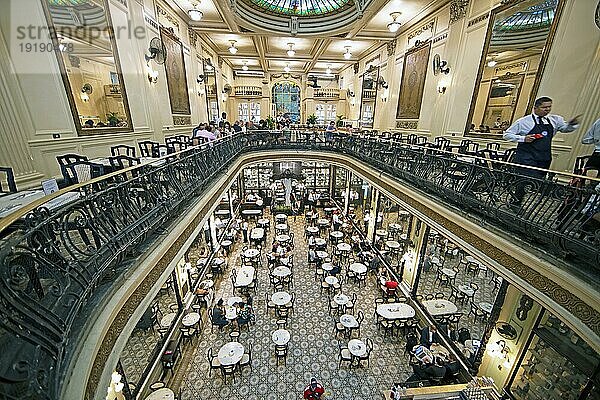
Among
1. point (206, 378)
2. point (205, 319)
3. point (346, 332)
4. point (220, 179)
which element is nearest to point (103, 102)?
point (220, 179)

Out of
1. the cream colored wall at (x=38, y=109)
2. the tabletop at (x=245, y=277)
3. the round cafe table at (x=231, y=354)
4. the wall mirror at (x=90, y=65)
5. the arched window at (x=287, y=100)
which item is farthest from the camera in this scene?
the arched window at (x=287, y=100)

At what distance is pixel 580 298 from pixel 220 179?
7.05 m

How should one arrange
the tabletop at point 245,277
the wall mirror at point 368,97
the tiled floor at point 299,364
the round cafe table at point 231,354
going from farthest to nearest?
the wall mirror at point 368,97, the tabletop at point 245,277, the round cafe table at point 231,354, the tiled floor at point 299,364

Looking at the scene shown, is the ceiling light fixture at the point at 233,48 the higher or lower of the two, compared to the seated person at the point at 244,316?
higher

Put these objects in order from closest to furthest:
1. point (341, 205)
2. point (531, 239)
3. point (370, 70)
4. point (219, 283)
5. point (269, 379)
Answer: point (531, 239) → point (269, 379) → point (219, 283) → point (370, 70) → point (341, 205)

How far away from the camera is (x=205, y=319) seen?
7.96 metres

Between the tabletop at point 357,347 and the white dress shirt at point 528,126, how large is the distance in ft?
17.7

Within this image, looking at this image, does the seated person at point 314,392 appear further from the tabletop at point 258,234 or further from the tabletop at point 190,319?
the tabletop at point 258,234

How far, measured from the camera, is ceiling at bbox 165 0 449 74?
9250 millimetres

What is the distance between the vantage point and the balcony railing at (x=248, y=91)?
2153 centimetres

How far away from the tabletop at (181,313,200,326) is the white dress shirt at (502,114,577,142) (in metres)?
7.98

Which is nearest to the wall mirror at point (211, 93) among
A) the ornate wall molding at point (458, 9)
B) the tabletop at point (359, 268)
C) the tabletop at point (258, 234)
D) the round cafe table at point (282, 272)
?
the tabletop at point (258, 234)

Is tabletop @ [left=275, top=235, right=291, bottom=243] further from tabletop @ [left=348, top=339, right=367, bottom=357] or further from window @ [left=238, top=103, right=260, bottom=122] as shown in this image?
window @ [left=238, top=103, right=260, bottom=122]

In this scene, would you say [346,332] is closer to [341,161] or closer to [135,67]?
[341,161]
